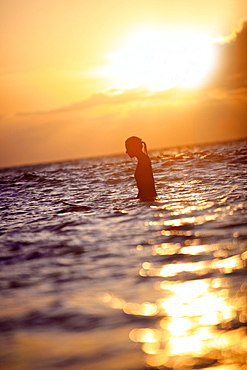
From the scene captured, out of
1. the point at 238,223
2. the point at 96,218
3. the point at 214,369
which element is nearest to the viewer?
the point at 214,369

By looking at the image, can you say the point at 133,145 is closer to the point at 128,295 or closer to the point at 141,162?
the point at 141,162

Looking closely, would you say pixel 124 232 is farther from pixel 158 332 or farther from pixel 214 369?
pixel 214 369

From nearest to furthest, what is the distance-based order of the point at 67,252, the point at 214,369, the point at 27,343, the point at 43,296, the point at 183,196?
the point at 214,369
the point at 27,343
the point at 43,296
the point at 67,252
the point at 183,196

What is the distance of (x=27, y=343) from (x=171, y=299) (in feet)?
4.50

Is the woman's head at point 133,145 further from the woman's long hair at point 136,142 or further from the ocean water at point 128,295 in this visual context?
→ the ocean water at point 128,295

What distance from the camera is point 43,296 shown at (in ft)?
14.5

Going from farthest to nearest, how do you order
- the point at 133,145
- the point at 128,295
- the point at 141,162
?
the point at 141,162 → the point at 133,145 → the point at 128,295

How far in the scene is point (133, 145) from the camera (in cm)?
1006

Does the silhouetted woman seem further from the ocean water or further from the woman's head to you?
the ocean water

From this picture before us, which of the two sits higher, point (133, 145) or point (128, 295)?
point (133, 145)

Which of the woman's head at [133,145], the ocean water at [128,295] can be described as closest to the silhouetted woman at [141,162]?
the woman's head at [133,145]

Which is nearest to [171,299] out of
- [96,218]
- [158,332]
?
[158,332]

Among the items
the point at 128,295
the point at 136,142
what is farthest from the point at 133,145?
the point at 128,295

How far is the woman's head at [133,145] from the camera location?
1000cm
